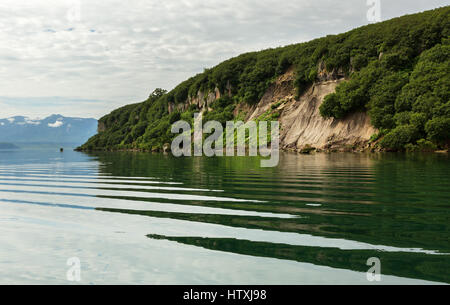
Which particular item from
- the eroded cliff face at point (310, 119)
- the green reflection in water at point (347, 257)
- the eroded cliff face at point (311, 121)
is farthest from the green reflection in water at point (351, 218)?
the eroded cliff face at point (311, 121)

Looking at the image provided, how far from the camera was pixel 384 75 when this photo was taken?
2315 inches

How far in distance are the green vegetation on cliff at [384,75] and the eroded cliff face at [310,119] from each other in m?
1.57

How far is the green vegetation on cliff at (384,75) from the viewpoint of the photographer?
47.1 meters

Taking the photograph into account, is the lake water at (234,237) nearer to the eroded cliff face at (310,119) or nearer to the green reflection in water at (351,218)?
the green reflection in water at (351,218)

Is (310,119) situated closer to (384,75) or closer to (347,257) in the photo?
(384,75)

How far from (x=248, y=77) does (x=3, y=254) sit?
95562 mm

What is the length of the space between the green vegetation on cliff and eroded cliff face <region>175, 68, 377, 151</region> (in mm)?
1571

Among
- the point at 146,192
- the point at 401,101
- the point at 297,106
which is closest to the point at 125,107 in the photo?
the point at 297,106

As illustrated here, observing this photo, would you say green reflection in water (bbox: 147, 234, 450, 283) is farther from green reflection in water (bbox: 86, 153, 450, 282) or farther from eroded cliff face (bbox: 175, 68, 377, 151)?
eroded cliff face (bbox: 175, 68, 377, 151)

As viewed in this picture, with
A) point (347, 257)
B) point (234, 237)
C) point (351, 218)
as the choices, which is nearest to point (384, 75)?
point (351, 218)

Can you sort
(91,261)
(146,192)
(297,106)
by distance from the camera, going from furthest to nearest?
(297,106), (146,192), (91,261)

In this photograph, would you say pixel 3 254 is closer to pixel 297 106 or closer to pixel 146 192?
pixel 146 192

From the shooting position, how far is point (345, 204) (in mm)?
9836
